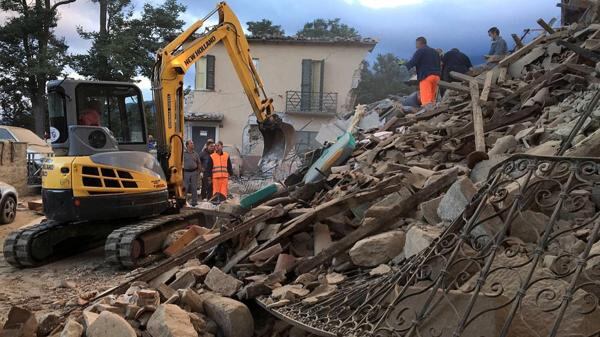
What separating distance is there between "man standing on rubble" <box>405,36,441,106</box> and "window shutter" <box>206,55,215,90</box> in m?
15.7

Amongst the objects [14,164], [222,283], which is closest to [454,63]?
[222,283]

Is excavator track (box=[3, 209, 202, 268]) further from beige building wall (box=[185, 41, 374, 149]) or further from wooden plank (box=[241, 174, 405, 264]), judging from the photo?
beige building wall (box=[185, 41, 374, 149])

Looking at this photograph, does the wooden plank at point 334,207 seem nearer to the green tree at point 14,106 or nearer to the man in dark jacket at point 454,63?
the man in dark jacket at point 454,63

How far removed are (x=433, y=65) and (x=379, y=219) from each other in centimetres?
681

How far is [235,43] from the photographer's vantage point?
939 centimetres

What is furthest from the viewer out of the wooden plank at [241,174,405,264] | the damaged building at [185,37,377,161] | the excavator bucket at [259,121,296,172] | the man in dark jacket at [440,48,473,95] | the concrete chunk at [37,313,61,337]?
the damaged building at [185,37,377,161]

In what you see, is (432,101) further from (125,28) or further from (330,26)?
(330,26)

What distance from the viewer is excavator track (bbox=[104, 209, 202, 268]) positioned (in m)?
6.77

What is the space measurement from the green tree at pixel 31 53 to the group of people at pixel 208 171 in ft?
56.7

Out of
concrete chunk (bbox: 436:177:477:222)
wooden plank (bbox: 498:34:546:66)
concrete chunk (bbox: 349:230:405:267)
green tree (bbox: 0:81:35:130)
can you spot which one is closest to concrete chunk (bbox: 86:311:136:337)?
concrete chunk (bbox: 349:230:405:267)

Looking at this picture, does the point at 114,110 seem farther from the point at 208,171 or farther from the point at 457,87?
the point at 457,87

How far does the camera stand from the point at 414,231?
14.0ft

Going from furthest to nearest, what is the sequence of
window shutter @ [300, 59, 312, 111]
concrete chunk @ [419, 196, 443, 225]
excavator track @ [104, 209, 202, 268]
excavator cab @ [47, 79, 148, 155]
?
window shutter @ [300, 59, 312, 111], excavator cab @ [47, 79, 148, 155], excavator track @ [104, 209, 202, 268], concrete chunk @ [419, 196, 443, 225]

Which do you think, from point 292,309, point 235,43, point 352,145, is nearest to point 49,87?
point 235,43
